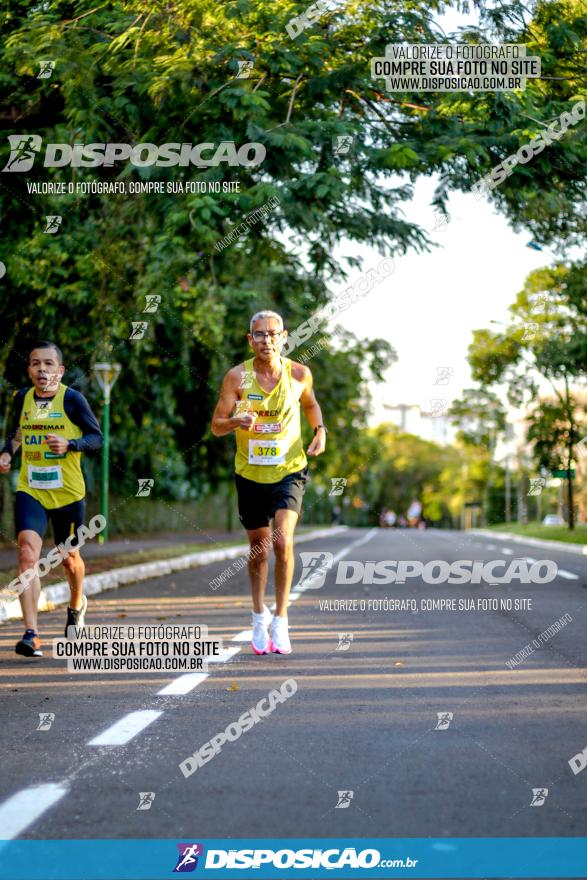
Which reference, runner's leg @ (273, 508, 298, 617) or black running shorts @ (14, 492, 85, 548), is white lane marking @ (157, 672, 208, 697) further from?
black running shorts @ (14, 492, 85, 548)

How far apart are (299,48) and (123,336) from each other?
7615 mm

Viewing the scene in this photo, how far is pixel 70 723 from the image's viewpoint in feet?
20.2

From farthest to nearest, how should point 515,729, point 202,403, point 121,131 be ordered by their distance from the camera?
point 202,403, point 121,131, point 515,729

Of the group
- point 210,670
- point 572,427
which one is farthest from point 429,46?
point 572,427

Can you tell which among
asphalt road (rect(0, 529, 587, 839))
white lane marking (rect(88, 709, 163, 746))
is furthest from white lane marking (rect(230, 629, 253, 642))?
white lane marking (rect(88, 709, 163, 746))

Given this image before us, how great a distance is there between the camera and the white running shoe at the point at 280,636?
8.53m

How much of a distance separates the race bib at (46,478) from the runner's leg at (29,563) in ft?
1.03

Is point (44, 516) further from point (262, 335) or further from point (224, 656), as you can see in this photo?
point (262, 335)

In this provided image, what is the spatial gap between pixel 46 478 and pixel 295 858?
5131 mm

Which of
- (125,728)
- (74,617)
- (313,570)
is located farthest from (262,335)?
(313,570)

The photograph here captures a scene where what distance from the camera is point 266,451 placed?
833 centimetres

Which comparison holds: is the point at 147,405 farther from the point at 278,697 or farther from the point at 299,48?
the point at 278,697

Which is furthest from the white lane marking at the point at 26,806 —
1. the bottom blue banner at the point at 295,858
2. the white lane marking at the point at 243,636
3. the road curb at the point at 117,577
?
the road curb at the point at 117,577

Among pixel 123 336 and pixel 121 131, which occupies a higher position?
pixel 121 131
